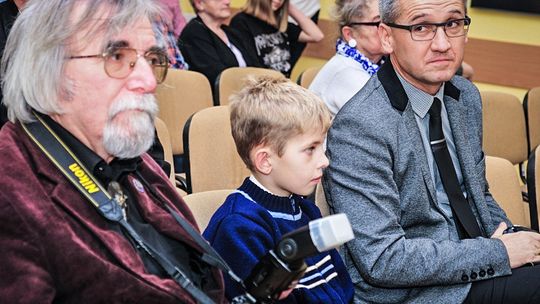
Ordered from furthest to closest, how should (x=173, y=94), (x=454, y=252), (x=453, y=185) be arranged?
1. (x=173, y=94)
2. (x=453, y=185)
3. (x=454, y=252)

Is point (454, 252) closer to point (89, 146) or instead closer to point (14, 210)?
point (89, 146)

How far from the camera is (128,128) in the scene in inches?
67.8

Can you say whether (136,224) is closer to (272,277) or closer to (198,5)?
(272,277)

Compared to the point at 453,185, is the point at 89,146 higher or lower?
higher

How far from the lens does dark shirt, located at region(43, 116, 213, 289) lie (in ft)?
5.59

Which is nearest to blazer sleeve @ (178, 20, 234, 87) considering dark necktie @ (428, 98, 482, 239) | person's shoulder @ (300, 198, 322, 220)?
dark necktie @ (428, 98, 482, 239)

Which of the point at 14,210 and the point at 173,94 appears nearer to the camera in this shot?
the point at 14,210

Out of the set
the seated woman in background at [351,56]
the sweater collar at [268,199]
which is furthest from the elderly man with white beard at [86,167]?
the seated woman in background at [351,56]

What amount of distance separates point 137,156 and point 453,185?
1088 mm

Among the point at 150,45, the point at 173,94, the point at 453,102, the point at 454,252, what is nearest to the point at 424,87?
the point at 453,102

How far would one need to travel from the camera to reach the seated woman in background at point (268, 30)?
5.14 meters

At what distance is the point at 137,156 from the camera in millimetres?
1786

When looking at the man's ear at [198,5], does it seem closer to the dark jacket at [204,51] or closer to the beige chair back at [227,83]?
the dark jacket at [204,51]

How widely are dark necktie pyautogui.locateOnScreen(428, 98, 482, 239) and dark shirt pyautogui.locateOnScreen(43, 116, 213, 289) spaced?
2.97ft
